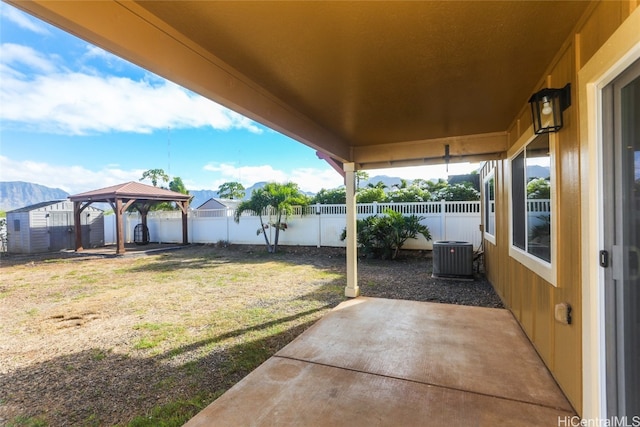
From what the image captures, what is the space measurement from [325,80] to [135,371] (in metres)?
3.24

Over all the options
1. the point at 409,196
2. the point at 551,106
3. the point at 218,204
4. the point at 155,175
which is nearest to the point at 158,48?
the point at 551,106

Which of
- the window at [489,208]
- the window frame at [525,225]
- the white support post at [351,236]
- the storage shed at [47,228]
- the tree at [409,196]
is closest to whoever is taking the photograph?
the window frame at [525,225]

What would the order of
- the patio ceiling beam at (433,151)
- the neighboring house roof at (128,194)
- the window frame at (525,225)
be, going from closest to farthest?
1. the window frame at (525,225)
2. the patio ceiling beam at (433,151)
3. the neighboring house roof at (128,194)

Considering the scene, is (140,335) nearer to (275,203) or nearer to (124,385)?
(124,385)

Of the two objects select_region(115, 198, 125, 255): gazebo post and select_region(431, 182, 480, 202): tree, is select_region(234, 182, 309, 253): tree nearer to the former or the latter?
select_region(115, 198, 125, 255): gazebo post

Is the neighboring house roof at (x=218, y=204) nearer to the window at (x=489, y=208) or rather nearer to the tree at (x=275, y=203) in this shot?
the tree at (x=275, y=203)

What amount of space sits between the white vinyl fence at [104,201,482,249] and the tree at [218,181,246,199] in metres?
10.7

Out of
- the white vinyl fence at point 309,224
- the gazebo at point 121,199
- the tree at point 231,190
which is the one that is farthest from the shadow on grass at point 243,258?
the tree at point 231,190

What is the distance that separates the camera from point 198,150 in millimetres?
31297

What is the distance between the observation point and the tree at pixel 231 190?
2614cm

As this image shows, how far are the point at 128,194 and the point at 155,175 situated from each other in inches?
485

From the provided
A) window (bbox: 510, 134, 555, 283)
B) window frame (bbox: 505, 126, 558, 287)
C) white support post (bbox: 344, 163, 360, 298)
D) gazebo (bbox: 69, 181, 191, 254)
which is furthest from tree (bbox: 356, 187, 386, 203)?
gazebo (bbox: 69, 181, 191, 254)

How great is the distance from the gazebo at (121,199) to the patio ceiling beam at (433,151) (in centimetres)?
1072

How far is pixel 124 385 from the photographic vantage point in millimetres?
2574
